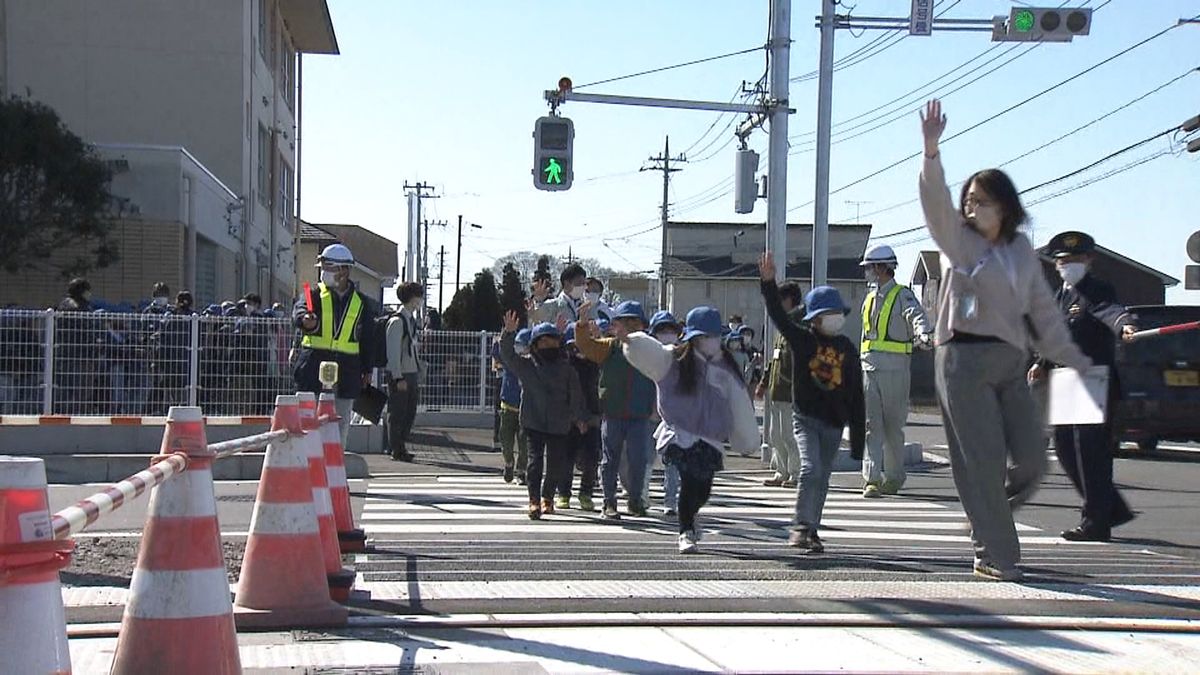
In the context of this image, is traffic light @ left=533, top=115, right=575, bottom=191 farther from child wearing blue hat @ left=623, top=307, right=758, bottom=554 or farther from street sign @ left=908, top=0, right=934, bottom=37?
child wearing blue hat @ left=623, top=307, right=758, bottom=554

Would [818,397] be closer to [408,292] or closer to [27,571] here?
[27,571]

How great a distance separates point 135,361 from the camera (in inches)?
667

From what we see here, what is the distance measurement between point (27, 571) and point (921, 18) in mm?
16887

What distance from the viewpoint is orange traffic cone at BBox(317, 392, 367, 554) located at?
8375mm

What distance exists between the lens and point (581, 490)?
37.6ft

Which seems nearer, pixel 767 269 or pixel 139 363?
pixel 767 269

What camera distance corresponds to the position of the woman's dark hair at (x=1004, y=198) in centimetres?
697

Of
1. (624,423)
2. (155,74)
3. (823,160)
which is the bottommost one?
(624,423)

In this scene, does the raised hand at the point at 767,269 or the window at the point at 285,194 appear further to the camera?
the window at the point at 285,194

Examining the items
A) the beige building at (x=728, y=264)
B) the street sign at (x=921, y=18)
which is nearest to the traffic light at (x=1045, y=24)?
the street sign at (x=921, y=18)

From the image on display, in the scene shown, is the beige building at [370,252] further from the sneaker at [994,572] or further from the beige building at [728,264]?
the sneaker at [994,572]

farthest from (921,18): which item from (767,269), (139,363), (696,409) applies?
(696,409)

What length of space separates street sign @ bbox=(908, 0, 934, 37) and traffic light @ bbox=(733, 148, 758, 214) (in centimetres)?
308

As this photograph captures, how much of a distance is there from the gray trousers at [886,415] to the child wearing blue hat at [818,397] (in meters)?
3.71
